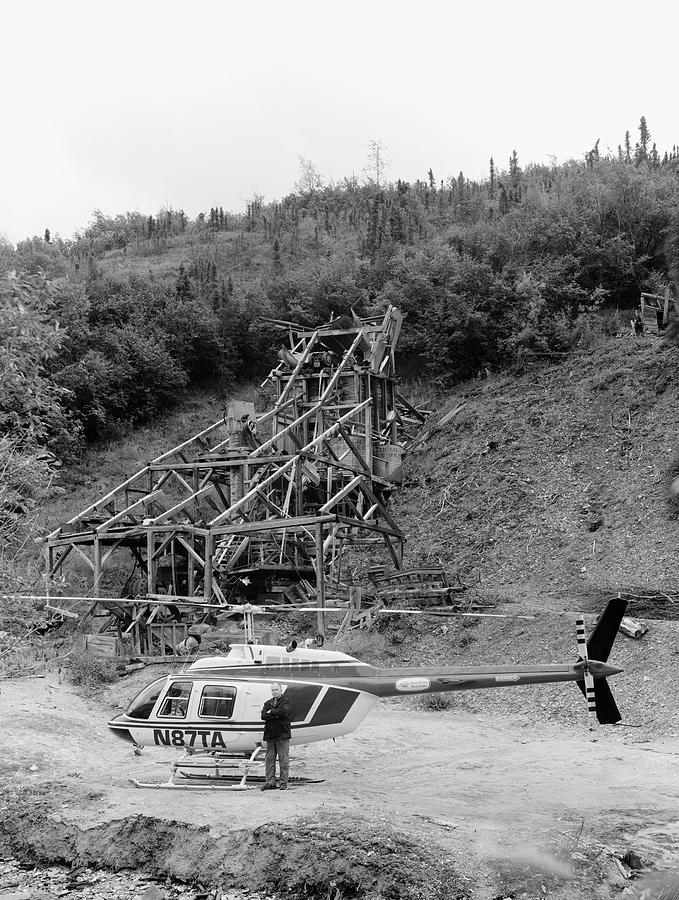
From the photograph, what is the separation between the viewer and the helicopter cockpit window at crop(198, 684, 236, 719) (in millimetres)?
12781

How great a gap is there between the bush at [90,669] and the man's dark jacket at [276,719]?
9.22 m

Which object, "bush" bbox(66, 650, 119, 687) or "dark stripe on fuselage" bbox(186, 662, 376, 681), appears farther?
"bush" bbox(66, 650, 119, 687)

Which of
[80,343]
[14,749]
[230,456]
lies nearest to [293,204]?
[80,343]

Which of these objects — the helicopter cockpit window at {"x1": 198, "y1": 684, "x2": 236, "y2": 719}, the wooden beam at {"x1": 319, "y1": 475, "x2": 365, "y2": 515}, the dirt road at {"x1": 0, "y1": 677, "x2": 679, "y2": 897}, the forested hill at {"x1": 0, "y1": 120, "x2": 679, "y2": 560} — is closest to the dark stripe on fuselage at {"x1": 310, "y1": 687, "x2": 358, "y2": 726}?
the dirt road at {"x1": 0, "y1": 677, "x2": 679, "y2": 897}

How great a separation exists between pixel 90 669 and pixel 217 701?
Answer: 28.1 feet

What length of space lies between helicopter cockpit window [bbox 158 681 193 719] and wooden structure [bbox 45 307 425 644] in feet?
25.1

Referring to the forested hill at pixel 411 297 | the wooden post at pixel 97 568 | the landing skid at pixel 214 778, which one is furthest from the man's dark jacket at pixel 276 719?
the forested hill at pixel 411 297

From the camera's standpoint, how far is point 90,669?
66.4 ft

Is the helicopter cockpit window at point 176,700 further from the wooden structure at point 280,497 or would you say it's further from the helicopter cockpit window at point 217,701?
the wooden structure at point 280,497

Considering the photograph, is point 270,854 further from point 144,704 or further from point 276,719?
point 144,704

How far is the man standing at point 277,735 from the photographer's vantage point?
12.0 m

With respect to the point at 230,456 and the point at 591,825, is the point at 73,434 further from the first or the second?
the point at 591,825

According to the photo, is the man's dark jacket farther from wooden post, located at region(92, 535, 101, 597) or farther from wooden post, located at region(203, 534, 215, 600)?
wooden post, located at region(92, 535, 101, 597)

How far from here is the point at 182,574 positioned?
29453mm
